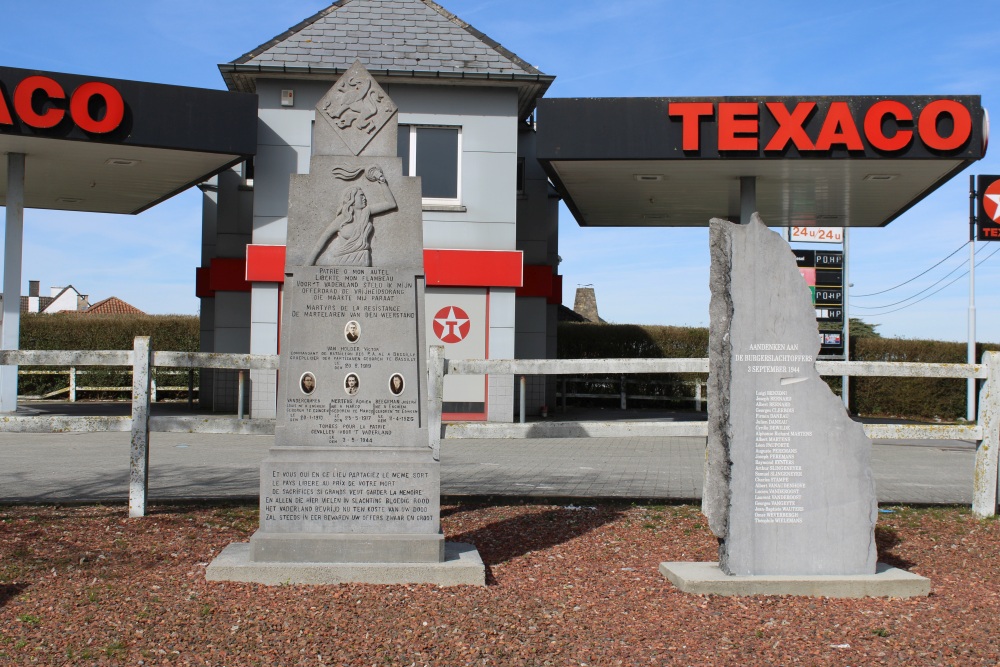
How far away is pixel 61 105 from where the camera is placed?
1546cm

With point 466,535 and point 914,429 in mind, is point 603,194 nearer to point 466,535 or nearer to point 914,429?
point 914,429

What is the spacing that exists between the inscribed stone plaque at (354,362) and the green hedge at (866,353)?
21.1m

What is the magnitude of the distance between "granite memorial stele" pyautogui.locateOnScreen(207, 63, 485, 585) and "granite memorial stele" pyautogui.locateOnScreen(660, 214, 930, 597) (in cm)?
172

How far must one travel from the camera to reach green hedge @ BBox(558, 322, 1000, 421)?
26609 millimetres

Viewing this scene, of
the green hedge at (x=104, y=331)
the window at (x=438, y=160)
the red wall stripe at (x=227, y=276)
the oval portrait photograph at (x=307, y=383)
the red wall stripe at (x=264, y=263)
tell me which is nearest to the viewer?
the oval portrait photograph at (x=307, y=383)

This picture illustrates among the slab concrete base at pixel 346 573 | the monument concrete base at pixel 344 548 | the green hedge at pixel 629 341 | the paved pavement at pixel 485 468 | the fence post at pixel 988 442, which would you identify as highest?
the green hedge at pixel 629 341

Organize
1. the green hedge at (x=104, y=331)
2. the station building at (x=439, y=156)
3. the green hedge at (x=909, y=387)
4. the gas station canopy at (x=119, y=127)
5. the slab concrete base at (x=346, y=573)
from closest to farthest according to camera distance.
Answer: the slab concrete base at (x=346, y=573), the gas station canopy at (x=119, y=127), the station building at (x=439, y=156), the green hedge at (x=909, y=387), the green hedge at (x=104, y=331)

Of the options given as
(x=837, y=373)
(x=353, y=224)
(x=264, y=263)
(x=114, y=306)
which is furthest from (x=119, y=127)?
(x=114, y=306)

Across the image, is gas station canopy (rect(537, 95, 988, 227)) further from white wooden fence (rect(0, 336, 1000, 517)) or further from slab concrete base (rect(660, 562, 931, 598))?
slab concrete base (rect(660, 562, 931, 598))

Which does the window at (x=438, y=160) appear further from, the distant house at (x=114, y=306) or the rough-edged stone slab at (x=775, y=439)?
the distant house at (x=114, y=306)

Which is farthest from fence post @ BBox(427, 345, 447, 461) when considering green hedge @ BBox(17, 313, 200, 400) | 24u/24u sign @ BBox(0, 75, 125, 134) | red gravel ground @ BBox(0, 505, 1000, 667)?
green hedge @ BBox(17, 313, 200, 400)

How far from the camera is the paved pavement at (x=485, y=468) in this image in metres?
9.64

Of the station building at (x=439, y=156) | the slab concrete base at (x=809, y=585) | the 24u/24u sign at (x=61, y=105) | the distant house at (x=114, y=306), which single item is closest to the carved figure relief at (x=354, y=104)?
the slab concrete base at (x=809, y=585)

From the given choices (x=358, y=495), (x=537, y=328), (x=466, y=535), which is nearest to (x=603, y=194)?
(x=537, y=328)
